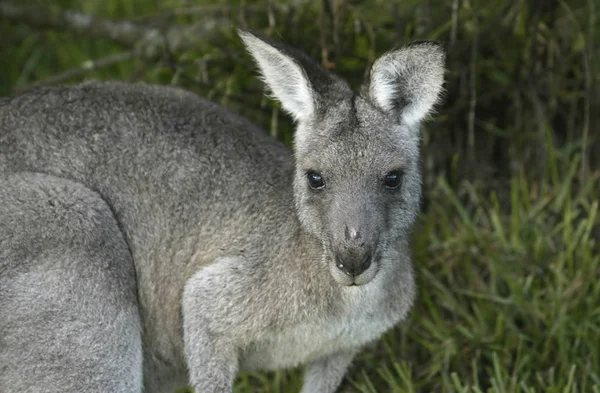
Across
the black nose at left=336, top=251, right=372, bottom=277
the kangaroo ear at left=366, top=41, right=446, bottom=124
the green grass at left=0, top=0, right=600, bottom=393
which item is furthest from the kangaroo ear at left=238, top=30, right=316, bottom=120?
the green grass at left=0, top=0, right=600, bottom=393

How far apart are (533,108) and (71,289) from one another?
356 cm

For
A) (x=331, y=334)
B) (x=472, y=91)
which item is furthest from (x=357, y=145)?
(x=472, y=91)

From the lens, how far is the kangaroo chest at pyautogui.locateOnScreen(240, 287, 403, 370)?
4781 mm

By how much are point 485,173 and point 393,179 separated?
2.42m

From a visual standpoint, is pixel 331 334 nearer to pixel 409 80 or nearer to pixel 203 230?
pixel 203 230

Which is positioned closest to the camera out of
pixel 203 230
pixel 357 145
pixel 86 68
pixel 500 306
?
pixel 357 145

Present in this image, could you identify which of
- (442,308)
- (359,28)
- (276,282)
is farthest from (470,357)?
(359,28)

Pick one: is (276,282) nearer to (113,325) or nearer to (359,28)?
(113,325)

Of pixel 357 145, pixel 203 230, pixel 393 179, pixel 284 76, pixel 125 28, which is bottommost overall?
pixel 203 230

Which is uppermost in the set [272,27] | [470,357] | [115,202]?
[272,27]

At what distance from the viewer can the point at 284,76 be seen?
4887 millimetres

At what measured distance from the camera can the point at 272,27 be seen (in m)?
6.32

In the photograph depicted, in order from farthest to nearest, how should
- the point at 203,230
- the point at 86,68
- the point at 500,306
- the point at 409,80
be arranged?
the point at 86,68 < the point at 500,306 < the point at 203,230 < the point at 409,80

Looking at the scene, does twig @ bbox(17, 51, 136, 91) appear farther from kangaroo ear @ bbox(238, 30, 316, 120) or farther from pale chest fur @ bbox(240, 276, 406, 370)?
pale chest fur @ bbox(240, 276, 406, 370)
